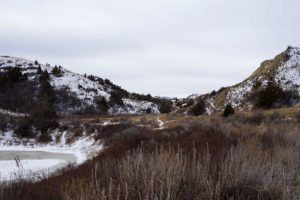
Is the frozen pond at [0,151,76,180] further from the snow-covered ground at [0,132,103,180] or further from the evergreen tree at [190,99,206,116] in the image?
the evergreen tree at [190,99,206,116]

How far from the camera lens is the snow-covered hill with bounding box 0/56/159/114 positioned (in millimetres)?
49719

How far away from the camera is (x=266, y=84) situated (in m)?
35.0

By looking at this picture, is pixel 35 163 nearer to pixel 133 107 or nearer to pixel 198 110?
pixel 198 110

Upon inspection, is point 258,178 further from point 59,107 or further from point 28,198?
point 59,107

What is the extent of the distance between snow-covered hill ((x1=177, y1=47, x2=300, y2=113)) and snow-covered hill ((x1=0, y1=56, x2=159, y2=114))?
44.1 ft

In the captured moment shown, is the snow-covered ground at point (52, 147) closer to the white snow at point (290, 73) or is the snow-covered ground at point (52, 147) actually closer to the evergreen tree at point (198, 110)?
the evergreen tree at point (198, 110)

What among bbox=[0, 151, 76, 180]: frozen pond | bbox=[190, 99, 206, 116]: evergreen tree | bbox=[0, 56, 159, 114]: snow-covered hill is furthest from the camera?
bbox=[0, 56, 159, 114]: snow-covered hill

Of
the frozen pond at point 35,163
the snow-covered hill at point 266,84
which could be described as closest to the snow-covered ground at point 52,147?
the frozen pond at point 35,163

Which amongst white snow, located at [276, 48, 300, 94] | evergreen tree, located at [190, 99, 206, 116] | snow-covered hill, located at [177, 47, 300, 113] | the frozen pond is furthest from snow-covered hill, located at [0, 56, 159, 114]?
the frozen pond

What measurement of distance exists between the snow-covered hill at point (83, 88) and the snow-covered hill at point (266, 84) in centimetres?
1343

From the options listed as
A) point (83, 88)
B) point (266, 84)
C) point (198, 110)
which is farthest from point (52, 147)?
point (83, 88)

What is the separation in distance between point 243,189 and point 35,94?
42.4 metres

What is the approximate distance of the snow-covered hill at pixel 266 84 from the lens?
111 feet

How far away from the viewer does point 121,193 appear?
455 cm
